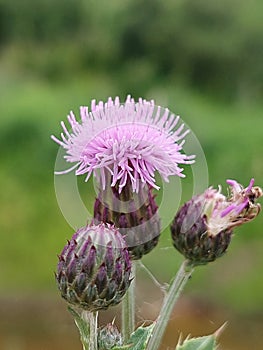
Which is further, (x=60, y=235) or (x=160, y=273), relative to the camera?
(x=60, y=235)

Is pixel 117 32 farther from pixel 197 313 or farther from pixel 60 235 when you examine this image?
pixel 197 313

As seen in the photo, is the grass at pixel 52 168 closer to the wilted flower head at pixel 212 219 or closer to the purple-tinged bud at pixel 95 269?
the wilted flower head at pixel 212 219

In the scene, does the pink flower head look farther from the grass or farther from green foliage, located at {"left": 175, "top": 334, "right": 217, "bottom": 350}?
the grass

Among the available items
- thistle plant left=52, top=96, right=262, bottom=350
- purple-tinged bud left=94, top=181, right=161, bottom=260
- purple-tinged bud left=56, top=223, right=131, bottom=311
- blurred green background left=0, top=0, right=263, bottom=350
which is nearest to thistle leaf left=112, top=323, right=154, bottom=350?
thistle plant left=52, top=96, right=262, bottom=350

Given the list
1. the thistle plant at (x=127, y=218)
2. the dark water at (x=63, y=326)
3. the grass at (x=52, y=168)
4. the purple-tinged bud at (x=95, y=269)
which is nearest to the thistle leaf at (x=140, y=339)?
the thistle plant at (x=127, y=218)

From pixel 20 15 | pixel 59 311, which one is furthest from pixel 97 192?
pixel 20 15

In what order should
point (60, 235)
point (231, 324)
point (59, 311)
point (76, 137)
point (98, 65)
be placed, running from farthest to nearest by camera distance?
point (98, 65)
point (60, 235)
point (59, 311)
point (231, 324)
point (76, 137)
